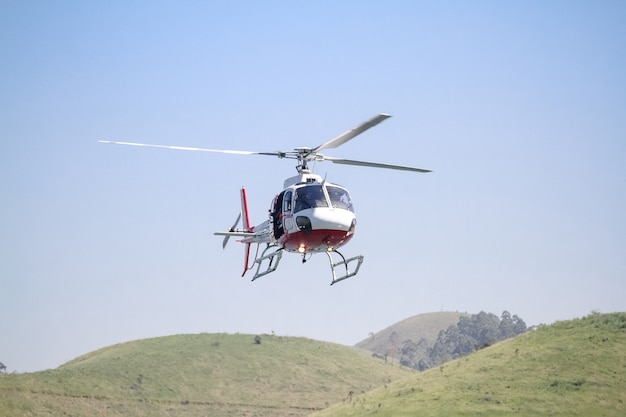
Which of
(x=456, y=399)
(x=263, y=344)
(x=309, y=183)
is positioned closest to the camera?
(x=309, y=183)

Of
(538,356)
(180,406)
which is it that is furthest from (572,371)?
(180,406)

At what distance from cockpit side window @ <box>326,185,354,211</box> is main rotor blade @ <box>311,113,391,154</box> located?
1904mm

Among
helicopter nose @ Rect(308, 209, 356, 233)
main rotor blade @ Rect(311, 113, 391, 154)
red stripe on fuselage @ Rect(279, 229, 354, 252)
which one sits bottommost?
red stripe on fuselage @ Rect(279, 229, 354, 252)

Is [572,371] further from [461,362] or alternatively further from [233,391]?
[233,391]

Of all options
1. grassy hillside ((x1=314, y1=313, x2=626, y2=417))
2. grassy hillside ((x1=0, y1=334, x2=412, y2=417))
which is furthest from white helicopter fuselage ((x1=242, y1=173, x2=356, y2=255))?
grassy hillside ((x1=0, y1=334, x2=412, y2=417))

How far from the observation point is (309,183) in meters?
43.9

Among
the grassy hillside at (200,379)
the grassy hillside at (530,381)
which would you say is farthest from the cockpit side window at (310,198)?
the grassy hillside at (200,379)

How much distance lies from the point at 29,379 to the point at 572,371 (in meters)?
75.7

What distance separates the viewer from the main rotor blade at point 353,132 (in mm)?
38481

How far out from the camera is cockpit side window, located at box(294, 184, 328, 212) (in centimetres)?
4284

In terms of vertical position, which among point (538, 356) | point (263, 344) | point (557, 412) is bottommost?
point (557, 412)

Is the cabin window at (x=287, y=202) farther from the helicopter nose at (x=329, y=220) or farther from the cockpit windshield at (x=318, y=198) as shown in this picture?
the helicopter nose at (x=329, y=220)

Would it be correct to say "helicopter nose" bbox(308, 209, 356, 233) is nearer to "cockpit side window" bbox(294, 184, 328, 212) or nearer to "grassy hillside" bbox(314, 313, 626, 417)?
"cockpit side window" bbox(294, 184, 328, 212)

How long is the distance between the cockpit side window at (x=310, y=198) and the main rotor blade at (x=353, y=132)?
194 cm
